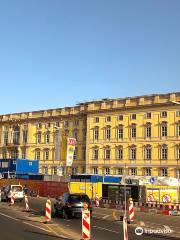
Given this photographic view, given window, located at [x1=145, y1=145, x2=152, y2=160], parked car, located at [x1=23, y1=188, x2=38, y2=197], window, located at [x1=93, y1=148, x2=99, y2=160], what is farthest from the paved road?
window, located at [x1=93, y1=148, x2=99, y2=160]

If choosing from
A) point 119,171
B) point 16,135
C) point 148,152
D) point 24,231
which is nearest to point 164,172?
point 148,152

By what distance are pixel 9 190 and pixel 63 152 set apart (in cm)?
861

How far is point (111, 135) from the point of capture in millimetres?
87562

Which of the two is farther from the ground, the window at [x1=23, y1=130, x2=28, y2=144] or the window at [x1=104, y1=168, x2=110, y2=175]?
the window at [x1=23, y1=130, x2=28, y2=144]

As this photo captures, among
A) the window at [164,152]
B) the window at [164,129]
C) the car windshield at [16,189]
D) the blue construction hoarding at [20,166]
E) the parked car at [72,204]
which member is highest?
the window at [164,129]

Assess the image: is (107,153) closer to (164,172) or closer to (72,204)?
(164,172)

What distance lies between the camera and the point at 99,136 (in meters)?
89.8

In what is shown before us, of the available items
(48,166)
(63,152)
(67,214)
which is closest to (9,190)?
(63,152)

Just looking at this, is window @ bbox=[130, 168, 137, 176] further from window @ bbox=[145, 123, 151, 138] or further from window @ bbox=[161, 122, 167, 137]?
window @ bbox=[161, 122, 167, 137]

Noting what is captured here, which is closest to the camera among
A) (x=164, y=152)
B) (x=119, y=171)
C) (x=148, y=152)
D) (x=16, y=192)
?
(x=16, y=192)

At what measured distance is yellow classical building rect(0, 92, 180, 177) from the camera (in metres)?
78.6

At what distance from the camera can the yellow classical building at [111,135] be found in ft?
258

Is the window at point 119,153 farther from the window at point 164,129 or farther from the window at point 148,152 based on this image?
the window at point 164,129

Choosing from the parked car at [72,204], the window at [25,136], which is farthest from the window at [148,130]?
the parked car at [72,204]
